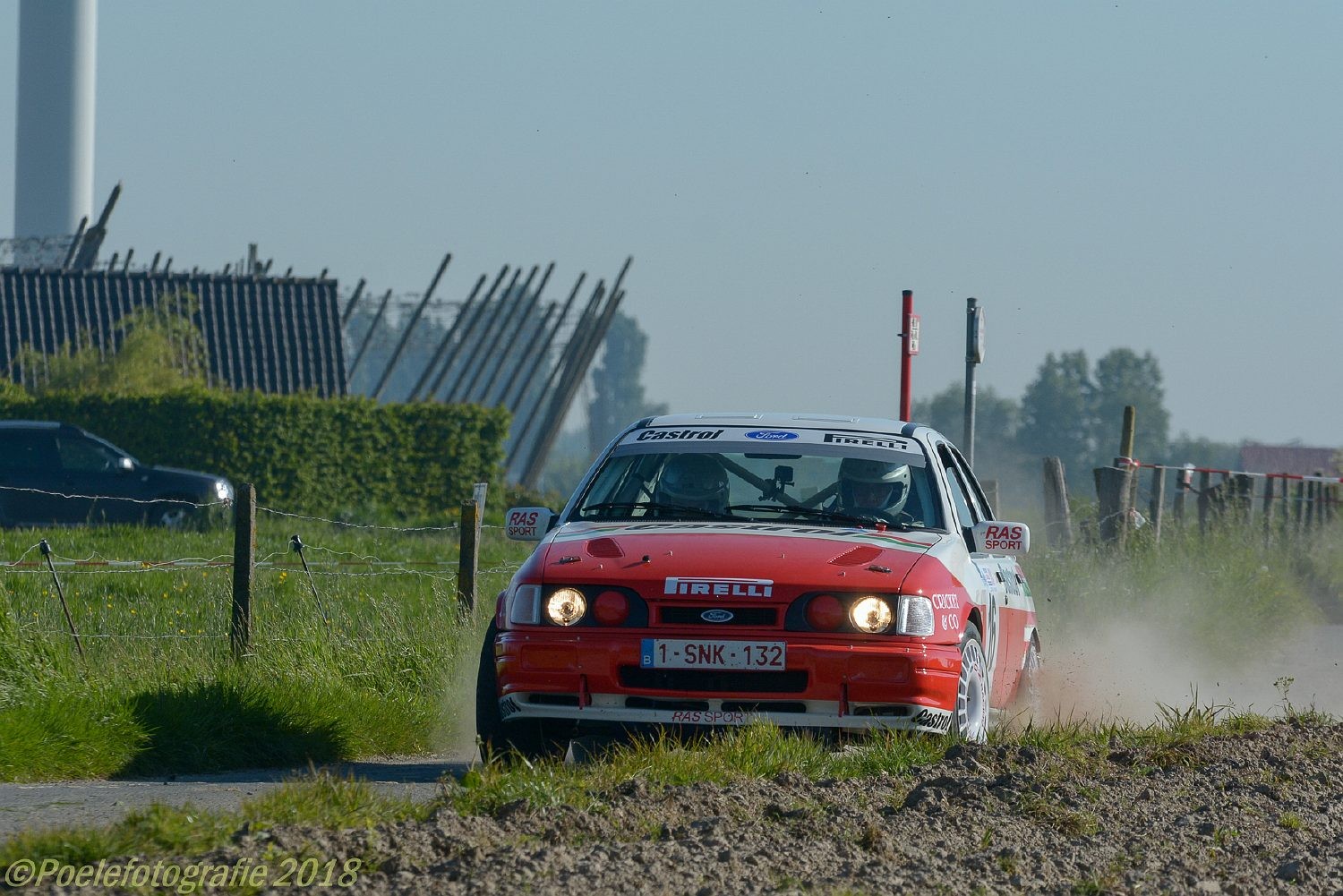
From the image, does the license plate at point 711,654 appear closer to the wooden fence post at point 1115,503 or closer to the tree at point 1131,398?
the wooden fence post at point 1115,503

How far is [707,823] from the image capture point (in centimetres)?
593

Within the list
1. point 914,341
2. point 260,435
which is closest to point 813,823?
point 914,341

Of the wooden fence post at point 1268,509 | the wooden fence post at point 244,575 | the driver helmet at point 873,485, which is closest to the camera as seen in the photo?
the driver helmet at point 873,485

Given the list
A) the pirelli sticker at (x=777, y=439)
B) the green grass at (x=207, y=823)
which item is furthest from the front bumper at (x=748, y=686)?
the pirelli sticker at (x=777, y=439)

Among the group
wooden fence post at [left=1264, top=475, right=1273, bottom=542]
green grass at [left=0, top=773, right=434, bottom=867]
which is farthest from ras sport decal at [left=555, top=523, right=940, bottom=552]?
wooden fence post at [left=1264, top=475, right=1273, bottom=542]

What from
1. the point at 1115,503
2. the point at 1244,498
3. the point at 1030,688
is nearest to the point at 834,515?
the point at 1030,688

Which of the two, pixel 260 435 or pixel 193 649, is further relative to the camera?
pixel 260 435

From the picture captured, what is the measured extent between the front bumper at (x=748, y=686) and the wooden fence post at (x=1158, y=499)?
1246 centimetres

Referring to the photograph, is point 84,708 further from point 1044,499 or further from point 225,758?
point 1044,499

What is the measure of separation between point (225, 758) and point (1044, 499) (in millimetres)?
11938

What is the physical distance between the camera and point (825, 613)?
7566 millimetres

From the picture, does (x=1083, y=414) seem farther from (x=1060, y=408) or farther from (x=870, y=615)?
(x=870, y=615)

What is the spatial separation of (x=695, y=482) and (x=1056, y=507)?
1071 cm

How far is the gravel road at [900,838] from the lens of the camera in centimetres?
530
